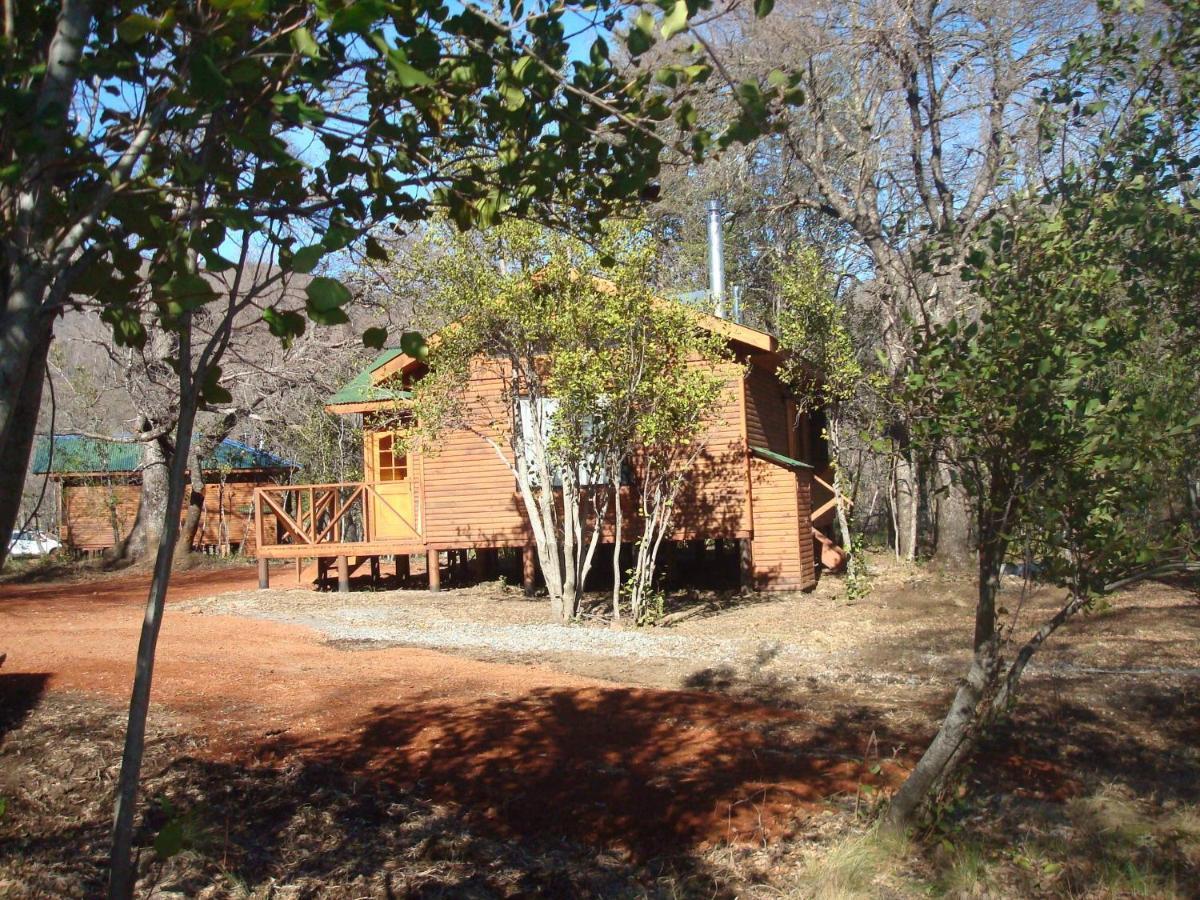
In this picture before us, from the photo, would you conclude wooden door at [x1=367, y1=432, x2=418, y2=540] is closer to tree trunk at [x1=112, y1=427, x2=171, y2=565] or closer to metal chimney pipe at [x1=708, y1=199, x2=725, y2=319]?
tree trunk at [x1=112, y1=427, x2=171, y2=565]

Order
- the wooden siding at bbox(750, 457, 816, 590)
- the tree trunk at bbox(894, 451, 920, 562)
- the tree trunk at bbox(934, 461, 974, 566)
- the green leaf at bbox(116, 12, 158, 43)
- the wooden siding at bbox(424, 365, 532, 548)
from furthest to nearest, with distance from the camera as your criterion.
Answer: the tree trunk at bbox(894, 451, 920, 562), the tree trunk at bbox(934, 461, 974, 566), the wooden siding at bbox(424, 365, 532, 548), the wooden siding at bbox(750, 457, 816, 590), the green leaf at bbox(116, 12, 158, 43)

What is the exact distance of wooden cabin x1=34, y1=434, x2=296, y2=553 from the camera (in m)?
26.5

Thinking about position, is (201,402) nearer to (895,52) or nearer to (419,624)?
(419,624)

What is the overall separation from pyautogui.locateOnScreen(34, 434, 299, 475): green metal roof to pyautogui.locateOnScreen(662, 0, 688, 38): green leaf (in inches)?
948

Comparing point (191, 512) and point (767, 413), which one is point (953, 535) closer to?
point (767, 413)

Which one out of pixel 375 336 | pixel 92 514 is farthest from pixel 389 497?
pixel 375 336

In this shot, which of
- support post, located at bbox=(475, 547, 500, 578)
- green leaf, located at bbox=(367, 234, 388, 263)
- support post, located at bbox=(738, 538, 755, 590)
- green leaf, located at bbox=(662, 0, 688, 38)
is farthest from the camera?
support post, located at bbox=(475, 547, 500, 578)

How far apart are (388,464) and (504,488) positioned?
3195 mm

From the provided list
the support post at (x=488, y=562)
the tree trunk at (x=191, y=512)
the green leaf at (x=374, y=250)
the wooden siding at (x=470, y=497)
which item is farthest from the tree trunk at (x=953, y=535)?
the green leaf at (x=374, y=250)

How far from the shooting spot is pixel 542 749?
691 centimetres

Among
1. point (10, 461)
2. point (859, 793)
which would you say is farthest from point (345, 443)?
point (10, 461)

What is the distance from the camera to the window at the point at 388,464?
19281 mm

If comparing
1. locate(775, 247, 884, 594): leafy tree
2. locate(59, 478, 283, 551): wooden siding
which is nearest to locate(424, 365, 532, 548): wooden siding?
locate(775, 247, 884, 594): leafy tree

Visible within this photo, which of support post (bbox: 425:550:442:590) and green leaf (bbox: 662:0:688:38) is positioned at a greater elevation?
green leaf (bbox: 662:0:688:38)
